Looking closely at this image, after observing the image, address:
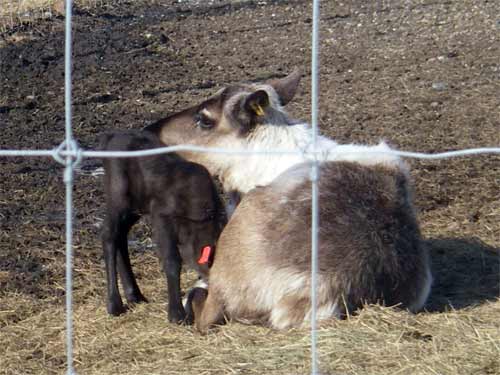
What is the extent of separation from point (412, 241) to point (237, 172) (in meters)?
1.48

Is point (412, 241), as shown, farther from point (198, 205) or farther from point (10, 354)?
point (10, 354)

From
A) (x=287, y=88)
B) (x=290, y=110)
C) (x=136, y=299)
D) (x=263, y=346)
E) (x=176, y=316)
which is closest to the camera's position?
(x=263, y=346)

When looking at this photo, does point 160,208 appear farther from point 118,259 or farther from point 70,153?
point 70,153

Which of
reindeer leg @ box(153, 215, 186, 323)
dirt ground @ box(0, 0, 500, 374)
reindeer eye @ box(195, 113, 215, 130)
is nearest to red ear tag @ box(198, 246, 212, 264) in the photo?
reindeer leg @ box(153, 215, 186, 323)

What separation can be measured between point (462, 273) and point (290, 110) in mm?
4312

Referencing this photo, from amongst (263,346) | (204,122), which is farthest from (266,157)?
(263,346)

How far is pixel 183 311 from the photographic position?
5.52m

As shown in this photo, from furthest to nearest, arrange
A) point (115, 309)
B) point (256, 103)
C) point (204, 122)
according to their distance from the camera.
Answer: point (204, 122) < point (256, 103) < point (115, 309)

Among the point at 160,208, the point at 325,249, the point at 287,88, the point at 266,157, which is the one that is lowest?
the point at 325,249

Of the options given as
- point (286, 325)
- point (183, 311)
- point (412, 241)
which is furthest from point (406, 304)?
point (183, 311)

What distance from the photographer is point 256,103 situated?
621 cm

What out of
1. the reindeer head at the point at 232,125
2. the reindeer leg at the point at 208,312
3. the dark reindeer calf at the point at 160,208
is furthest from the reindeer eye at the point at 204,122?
the reindeer leg at the point at 208,312

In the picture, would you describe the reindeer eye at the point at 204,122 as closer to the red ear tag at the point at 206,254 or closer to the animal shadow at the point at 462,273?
the red ear tag at the point at 206,254

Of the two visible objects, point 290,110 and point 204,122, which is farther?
point 290,110
